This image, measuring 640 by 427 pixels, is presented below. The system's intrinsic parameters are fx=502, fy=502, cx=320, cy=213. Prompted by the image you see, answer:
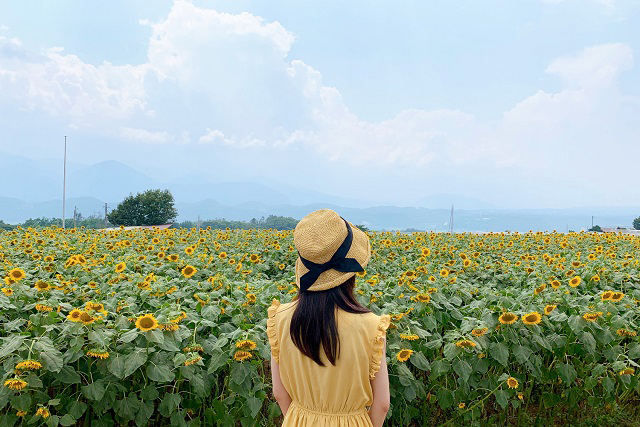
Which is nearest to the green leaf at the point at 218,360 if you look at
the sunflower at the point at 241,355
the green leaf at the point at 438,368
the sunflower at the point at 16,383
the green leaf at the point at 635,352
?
the sunflower at the point at 241,355

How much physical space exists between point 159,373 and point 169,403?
0.67 ft

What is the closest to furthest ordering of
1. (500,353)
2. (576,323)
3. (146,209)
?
(500,353) < (576,323) < (146,209)

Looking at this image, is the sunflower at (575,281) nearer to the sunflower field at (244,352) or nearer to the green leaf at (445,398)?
the sunflower field at (244,352)

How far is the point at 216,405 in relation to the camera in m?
2.68

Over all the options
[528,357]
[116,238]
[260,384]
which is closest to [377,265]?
[528,357]

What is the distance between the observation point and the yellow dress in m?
1.79

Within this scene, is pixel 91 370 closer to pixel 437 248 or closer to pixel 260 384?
pixel 260 384

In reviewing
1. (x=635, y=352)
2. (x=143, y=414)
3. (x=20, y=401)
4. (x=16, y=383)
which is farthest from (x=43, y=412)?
(x=635, y=352)

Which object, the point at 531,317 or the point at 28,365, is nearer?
the point at 28,365

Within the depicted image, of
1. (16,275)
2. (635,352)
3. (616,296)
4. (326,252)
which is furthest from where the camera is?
(616,296)

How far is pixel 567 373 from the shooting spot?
3186 mm

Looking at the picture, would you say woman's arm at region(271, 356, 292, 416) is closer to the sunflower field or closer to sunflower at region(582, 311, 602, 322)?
the sunflower field

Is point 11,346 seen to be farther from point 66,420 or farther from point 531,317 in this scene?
point 531,317

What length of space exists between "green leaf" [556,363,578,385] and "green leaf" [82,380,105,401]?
8.90 ft
